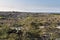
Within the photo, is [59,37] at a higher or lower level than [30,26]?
lower

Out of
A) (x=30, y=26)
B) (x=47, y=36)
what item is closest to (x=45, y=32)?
(x=47, y=36)

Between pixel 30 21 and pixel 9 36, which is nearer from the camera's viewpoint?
pixel 9 36

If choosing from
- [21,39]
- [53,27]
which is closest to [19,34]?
[21,39]

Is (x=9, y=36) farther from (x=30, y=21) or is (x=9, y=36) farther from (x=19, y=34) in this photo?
(x=30, y=21)

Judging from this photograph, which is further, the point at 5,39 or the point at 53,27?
the point at 53,27

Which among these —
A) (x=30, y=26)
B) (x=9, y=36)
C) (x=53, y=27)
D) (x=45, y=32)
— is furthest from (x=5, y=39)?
(x=53, y=27)

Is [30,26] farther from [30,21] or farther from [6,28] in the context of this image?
[6,28]

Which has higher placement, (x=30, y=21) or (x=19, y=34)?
(x=30, y=21)
